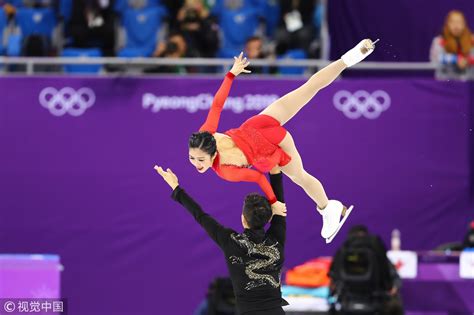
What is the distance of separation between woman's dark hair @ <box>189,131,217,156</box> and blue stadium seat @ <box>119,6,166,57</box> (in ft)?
24.7

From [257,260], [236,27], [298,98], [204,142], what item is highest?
[236,27]

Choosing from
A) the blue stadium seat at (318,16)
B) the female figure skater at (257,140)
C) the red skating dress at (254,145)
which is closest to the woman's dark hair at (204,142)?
the female figure skater at (257,140)

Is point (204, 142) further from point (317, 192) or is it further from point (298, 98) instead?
point (317, 192)

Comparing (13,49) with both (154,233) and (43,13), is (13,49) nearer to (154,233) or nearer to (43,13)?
(43,13)

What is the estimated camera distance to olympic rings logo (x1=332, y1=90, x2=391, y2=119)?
13367 millimetres

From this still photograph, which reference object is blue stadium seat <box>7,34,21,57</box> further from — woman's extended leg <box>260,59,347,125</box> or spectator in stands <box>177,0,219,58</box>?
woman's extended leg <box>260,59,347,125</box>

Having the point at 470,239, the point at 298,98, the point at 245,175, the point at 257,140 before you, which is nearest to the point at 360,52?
the point at 298,98

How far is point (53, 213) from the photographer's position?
13.6m

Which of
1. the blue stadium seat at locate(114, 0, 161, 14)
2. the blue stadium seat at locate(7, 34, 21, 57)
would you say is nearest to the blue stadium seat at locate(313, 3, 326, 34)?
the blue stadium seat at locate(114, 0, 161, 14)

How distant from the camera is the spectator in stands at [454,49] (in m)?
9.28

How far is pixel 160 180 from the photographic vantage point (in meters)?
13.2

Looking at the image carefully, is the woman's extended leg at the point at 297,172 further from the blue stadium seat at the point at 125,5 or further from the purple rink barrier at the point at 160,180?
the blue stadium seat at the point at 125,5

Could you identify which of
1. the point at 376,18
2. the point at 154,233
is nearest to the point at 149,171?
the point at 154,233

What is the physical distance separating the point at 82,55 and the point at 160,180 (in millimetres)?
1959
